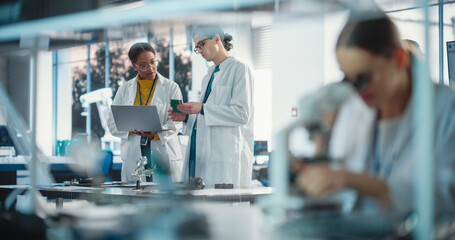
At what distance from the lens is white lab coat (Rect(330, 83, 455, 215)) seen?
92 cm

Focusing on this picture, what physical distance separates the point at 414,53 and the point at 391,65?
0.06 metres

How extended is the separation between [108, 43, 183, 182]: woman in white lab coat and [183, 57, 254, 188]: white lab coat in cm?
39

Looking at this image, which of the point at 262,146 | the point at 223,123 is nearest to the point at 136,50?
the point at 223,123

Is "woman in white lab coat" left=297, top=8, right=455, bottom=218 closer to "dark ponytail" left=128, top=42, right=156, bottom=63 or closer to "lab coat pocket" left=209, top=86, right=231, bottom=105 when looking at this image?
"lab coat pocket" left=209, top=86, right=231, bottom=105

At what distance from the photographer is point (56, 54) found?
1.50m

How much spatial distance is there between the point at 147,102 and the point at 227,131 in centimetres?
86

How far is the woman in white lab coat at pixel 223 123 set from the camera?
291cm

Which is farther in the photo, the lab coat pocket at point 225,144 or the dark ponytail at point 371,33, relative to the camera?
the lab coat pocket at point 225,144

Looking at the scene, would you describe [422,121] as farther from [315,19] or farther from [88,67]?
[88,67]

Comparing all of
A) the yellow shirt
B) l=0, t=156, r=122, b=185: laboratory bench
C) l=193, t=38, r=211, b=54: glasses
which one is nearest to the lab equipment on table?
l=193, t=38, r=211, b=54: glasses

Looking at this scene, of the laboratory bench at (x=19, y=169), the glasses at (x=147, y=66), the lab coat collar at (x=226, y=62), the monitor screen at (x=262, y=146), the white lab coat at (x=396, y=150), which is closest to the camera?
the white lab coat at (x=396, y=150)

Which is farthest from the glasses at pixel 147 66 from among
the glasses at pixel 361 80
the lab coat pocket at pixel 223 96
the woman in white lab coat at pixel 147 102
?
the glasses at pixel 361 80

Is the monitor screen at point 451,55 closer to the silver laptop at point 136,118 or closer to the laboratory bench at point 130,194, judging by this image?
the laboratory bench at point 130,194

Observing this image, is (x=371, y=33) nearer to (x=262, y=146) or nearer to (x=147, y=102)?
(x=262, y=146)
